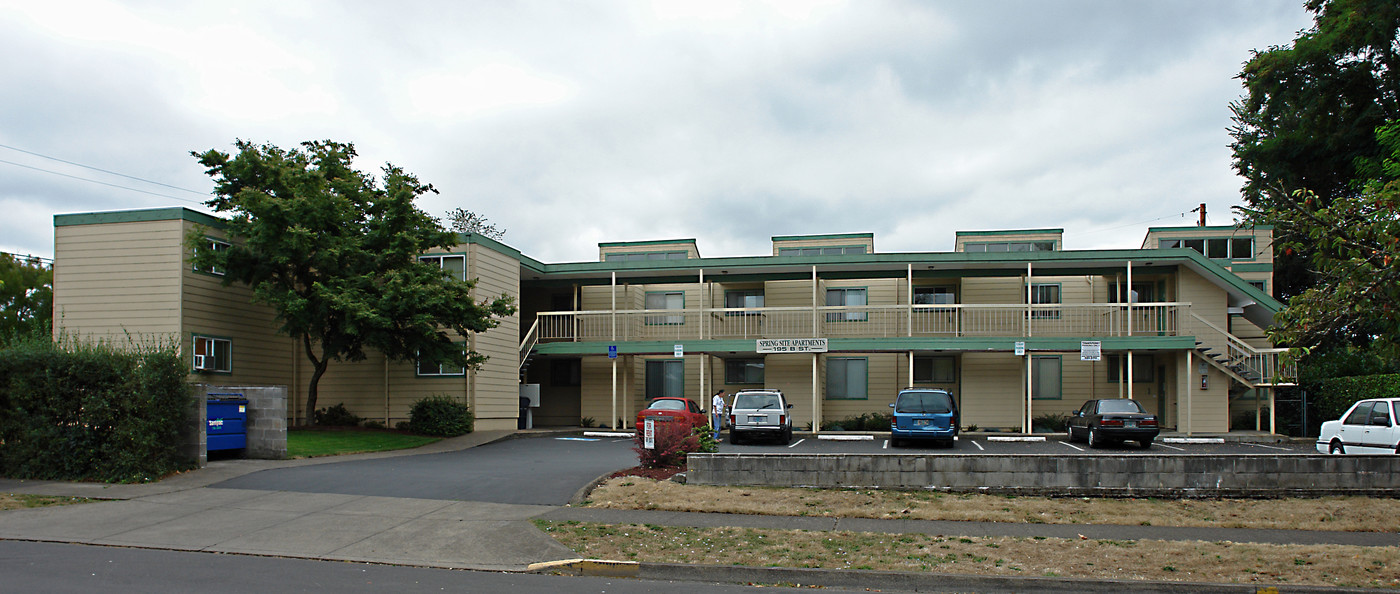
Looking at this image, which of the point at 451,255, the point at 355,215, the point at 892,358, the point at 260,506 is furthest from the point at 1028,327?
the point at 260,506

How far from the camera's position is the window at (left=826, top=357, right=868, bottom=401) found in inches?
1220

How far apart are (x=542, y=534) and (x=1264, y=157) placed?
30418 millimetres

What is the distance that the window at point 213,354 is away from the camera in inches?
888

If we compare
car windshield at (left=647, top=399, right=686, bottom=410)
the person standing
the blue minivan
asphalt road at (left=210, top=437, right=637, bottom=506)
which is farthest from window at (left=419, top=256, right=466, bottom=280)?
the blue minivan

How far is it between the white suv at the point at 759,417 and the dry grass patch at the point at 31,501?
13981 mm

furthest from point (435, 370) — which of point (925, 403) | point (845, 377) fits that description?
point (845, 377)

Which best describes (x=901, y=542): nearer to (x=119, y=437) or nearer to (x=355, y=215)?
(x=119, y=437)

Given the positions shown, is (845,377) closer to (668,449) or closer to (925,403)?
(925,403)

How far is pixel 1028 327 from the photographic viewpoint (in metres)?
27.2

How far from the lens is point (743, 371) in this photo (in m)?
31.9

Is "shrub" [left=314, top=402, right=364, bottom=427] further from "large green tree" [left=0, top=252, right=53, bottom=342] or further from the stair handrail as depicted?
"large green tree" [left=0, top=252, right=53, bottom=342]

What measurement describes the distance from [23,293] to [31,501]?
3815 cm

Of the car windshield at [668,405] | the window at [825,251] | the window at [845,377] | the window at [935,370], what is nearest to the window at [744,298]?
the window at [825,251]

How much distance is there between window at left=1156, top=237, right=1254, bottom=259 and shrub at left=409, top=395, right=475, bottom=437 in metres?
25.1
